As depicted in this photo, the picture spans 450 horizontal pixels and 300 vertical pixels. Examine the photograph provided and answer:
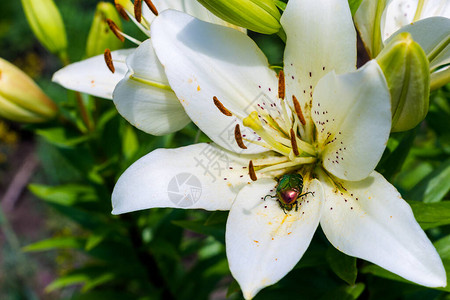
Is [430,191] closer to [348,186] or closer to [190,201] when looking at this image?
[348,186]

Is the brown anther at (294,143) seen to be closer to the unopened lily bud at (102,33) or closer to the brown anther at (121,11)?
the brown anther at (121,11)

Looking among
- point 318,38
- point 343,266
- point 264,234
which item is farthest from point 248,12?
point 343,266

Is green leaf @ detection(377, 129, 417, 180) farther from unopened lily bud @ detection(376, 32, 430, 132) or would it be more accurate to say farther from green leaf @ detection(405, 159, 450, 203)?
unopened lily bud @ detection(376, 32, 430, 132)

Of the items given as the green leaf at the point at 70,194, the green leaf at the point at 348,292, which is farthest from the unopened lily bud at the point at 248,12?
the green leaf at the point at 70,194

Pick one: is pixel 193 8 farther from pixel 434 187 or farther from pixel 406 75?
pixel 434 187

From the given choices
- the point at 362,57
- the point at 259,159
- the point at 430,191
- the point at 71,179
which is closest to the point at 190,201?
the point at 259,159

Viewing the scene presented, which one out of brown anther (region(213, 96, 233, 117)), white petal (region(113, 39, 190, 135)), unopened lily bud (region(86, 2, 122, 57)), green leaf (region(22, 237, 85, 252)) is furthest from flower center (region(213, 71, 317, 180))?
green leaf (region(22, 237, 85, 252))
